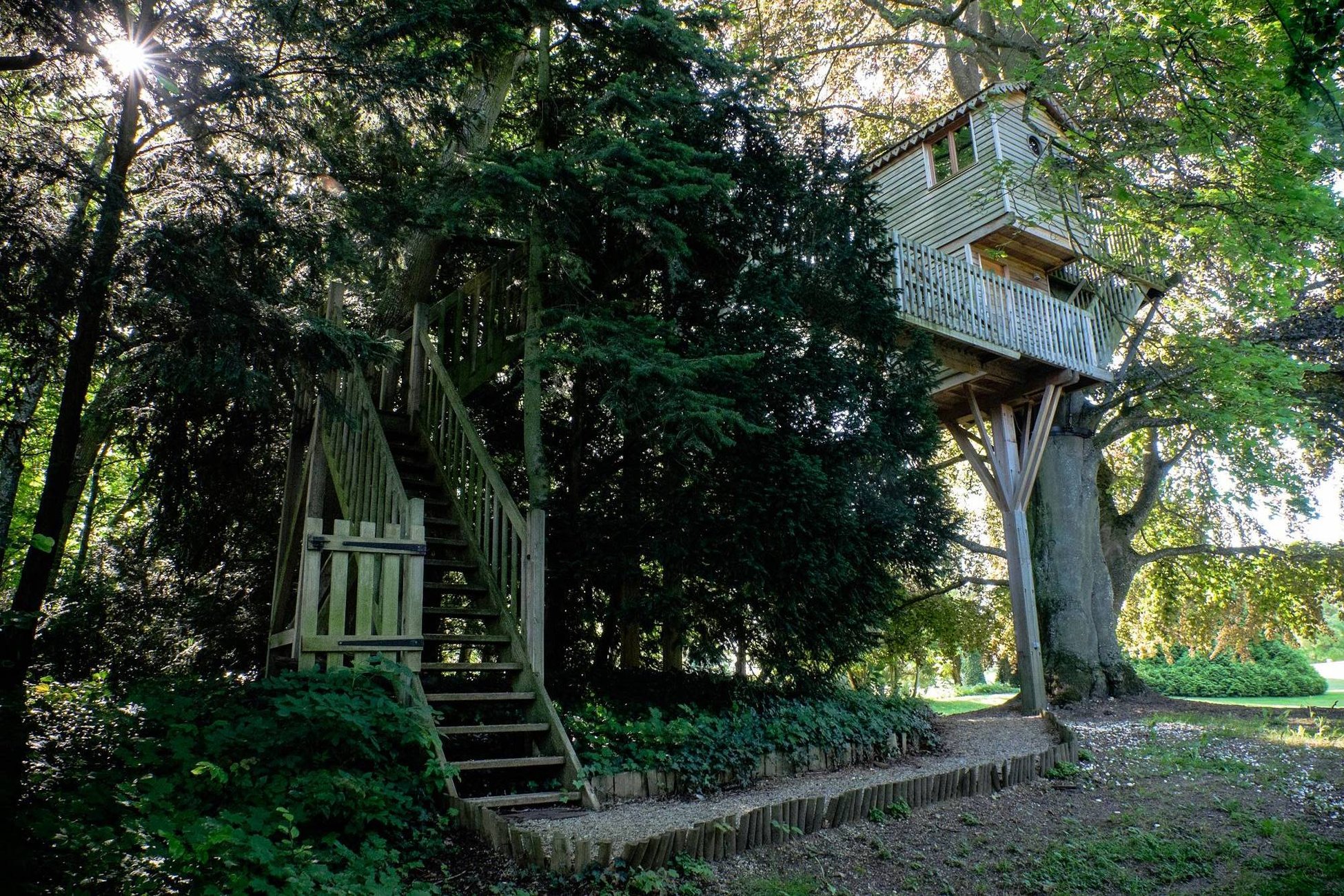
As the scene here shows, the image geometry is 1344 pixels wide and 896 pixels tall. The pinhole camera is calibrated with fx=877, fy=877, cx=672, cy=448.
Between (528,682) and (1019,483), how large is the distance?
8.41 m

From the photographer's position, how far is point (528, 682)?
20.3 ft

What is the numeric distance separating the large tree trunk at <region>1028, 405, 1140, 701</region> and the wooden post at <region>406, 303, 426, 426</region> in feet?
31.6

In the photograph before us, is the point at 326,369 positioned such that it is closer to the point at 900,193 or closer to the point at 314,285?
the point at 314,285

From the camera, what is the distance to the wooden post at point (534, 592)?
6.26 meters

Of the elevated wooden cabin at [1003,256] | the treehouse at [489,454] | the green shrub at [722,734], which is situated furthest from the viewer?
the elevated wooden cabin at [1003,256]

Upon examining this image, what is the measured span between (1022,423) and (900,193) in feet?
15.8

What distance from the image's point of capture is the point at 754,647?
751 cm

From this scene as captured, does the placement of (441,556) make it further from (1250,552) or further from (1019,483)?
(1250,552)

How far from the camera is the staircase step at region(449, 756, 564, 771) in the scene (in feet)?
17.0

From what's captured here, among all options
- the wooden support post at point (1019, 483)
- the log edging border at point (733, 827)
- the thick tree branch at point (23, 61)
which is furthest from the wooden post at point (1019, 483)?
the thick tree branch at point (23, 61)

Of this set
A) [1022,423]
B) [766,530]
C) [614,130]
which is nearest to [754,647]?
[766,530]

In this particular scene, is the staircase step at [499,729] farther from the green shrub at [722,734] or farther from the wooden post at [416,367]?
the wooden post at [416,367]

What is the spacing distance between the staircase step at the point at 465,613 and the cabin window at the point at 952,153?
1138 centimetres

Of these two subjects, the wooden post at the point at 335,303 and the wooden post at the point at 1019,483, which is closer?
the wooden post at the point at 335,303
